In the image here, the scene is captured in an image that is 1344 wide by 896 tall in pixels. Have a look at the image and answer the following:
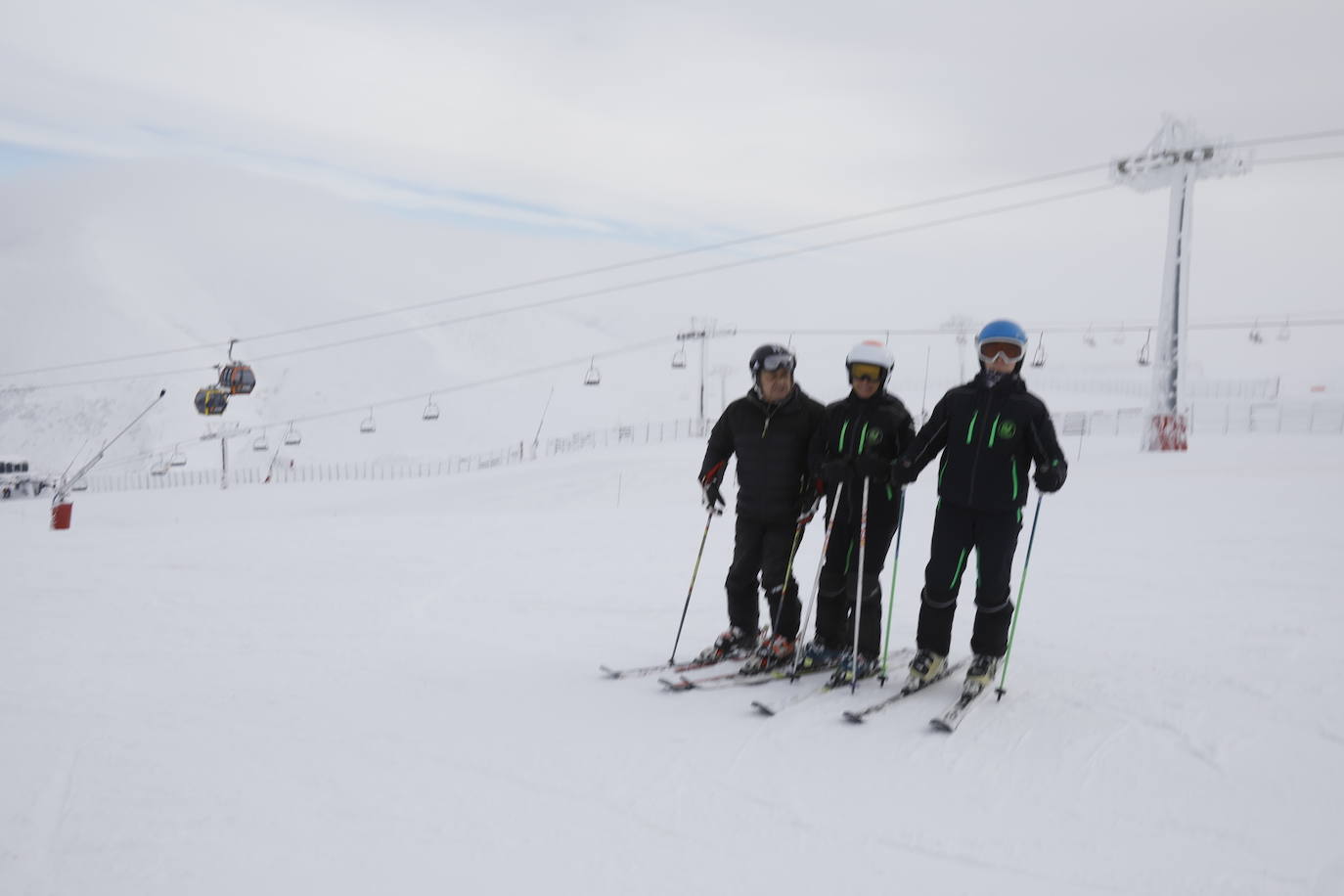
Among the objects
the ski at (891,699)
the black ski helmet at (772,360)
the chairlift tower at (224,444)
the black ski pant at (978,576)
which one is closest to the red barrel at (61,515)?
the black ski helmet at (772,360)

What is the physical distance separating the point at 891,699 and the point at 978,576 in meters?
0.74

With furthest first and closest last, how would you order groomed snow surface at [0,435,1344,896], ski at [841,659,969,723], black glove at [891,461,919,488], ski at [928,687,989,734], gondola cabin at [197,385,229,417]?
1. gondola cabin at [197,385,229,417]
2. black glove at [891,461,919,488]
3. ski at [841,659,969,723]
4. ski at [928,687,989,734]
5. groomed snow surface at [0,435,1344,896]

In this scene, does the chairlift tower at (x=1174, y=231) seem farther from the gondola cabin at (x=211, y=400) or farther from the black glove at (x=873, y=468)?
the gondola cabin at (x=211, y=400)

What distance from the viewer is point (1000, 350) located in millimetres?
4223

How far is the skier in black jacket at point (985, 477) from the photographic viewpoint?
4207 millimetres

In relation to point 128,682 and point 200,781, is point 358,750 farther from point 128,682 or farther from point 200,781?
point 128,682

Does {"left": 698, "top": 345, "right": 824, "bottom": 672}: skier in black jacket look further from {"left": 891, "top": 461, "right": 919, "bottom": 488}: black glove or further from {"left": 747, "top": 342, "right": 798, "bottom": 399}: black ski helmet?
{"left": 891, "top": 461, "right": 919, "bottom": 488}: black glove

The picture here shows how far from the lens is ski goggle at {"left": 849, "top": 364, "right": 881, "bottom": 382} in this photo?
14.8 ft

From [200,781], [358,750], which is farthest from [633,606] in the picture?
[200,781]

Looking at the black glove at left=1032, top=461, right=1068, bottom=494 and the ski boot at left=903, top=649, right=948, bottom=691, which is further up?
the black glove at left=1032, top=461, right=1068, bottom=494

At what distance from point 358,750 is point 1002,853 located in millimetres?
2636

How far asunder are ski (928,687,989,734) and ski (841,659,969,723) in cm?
22

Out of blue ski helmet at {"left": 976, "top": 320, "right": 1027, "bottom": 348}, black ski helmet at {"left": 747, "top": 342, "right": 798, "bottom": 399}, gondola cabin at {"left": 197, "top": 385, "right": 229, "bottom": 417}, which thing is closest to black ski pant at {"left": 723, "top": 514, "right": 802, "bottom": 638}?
black ski helmet at {"left": 747, "top": 342, "right": 798, "bottom": 399}

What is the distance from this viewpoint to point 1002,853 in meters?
2.93
